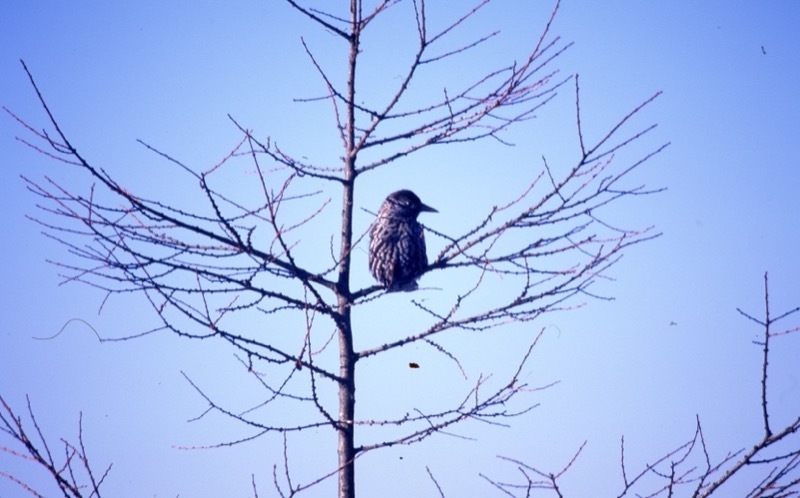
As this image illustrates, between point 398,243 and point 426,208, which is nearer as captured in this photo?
point 398,243

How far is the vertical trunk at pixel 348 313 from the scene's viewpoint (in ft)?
14.7

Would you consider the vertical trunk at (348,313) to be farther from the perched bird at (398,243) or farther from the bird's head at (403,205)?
the bird's head at (403,205)

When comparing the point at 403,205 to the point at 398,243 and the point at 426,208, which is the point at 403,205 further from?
the point at 398,243

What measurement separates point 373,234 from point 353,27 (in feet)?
5.93

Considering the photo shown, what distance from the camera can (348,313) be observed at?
15.5ft

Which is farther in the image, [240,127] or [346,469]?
[346,469]

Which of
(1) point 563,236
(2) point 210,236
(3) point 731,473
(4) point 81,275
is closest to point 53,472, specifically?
(4) point 81,275

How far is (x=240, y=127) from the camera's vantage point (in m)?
4.14

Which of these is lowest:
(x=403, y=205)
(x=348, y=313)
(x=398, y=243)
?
(x=348, y=313)

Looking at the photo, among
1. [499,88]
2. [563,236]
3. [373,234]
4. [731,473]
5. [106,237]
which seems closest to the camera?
[731,473]

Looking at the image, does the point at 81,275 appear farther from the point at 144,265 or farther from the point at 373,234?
the point at 373,234

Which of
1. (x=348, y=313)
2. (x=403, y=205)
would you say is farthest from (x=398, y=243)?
(x=348, y=313)

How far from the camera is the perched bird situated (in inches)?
230

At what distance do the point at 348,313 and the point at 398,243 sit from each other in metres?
1.40
